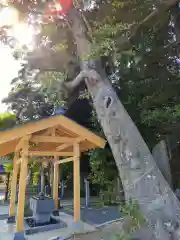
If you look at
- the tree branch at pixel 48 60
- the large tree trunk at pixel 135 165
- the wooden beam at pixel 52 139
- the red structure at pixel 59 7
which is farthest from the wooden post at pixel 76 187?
the red structure at pixel 59 7

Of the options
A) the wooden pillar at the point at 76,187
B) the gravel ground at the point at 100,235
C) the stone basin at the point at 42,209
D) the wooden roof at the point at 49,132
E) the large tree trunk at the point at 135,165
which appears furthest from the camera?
the stone basin at the point at 42,209

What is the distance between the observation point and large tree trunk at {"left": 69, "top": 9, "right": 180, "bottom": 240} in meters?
4.48

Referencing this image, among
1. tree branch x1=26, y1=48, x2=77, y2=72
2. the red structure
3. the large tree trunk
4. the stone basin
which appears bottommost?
the stone basin

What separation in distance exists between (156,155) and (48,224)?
12.1 ft

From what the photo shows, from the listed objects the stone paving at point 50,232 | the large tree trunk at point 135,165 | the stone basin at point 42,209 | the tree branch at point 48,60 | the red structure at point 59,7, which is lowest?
the stone paving at point 50,232

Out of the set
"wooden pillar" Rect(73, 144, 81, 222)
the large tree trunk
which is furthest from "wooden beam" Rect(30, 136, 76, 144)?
the large tree trunk

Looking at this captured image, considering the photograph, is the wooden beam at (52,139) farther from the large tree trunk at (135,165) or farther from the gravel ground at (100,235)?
the gravel ground at (100,235)

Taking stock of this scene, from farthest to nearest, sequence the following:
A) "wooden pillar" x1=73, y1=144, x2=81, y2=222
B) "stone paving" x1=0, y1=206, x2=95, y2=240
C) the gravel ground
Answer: "wooden pillar" x1=73, y1=144, x2=81, y2=222
"stone paving" x1=0, y1=206, x2=95, y2=240
the gravel ground

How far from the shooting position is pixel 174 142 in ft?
26.2

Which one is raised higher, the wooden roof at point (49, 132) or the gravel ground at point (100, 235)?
the wooden roof at point (49, 132)

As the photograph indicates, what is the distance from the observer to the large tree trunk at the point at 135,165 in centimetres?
448

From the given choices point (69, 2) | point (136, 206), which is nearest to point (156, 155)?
point (136, 206)

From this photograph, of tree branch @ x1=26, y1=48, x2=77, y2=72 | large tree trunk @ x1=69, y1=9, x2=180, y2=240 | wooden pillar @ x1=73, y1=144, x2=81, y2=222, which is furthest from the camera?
tree branch @ x1=26, y1=48, x2=77, y2=72

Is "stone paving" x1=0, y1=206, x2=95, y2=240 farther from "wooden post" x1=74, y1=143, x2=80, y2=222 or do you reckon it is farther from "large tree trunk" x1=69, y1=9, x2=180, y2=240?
"large tree trunk" x1=69, y1=9, x2=180, y2=240
